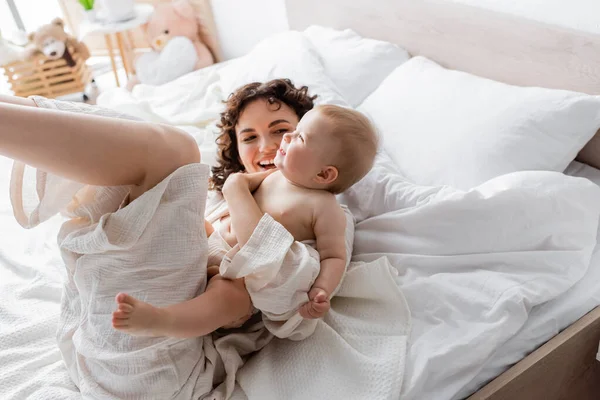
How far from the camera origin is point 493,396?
36.4 inches

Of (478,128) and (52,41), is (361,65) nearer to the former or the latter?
(478,128)

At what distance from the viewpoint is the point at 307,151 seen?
1.07m

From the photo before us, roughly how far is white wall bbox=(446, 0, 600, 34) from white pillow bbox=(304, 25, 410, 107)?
331 millimetres

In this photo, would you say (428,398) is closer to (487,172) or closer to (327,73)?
(487,172)

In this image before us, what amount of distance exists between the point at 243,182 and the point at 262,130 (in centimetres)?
21

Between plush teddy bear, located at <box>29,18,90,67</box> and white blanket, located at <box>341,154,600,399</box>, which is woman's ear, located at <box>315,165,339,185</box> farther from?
plush teddy bear, located at <box>29,18,90,67</box>

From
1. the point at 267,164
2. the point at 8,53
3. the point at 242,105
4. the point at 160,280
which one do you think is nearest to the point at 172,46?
the point at 8,53

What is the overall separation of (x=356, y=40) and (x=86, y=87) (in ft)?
4.89

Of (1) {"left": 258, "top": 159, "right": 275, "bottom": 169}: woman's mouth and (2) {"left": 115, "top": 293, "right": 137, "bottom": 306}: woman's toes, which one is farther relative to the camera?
(1) {"left": 258, "top": 159, "right": 275, "bottom": 169}: woman's mouth

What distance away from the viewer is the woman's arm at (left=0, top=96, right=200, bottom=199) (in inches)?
32.9

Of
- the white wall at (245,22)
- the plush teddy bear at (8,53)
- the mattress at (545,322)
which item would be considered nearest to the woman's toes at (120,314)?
the mattress at (545,322)

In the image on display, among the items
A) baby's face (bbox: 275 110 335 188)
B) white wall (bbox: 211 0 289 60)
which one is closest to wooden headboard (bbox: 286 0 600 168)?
white wall (bbox: 211 0 289 60)

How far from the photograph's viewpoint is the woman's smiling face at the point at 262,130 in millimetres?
1318

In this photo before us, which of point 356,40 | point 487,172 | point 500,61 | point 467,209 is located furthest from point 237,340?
point 356,40
